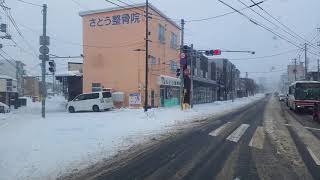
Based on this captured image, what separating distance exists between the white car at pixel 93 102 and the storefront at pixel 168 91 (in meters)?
7.50

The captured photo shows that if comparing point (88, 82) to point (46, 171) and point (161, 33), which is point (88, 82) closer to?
point (161, 33)

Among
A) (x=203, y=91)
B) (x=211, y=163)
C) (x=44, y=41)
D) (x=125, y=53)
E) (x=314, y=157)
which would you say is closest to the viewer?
(x=211, y=163)

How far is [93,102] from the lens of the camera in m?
38.6

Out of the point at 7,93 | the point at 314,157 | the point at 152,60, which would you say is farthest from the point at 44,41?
→ the point at 7,93

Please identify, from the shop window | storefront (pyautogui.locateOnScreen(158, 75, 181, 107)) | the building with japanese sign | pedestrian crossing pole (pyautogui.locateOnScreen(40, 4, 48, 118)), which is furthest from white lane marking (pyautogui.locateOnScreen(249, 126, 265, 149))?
storefront (pyautogui.locateOnScreen(158, 75, 181, 107))

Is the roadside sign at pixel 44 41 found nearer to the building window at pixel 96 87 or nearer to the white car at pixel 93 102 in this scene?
the white car at pixel 93 102

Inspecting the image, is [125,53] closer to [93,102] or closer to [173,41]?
[93,102]

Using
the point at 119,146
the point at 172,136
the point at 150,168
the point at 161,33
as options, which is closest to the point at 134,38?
the point at 161,33

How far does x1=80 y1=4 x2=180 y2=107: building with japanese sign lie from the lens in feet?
140

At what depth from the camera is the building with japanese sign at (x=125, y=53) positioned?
42.6 meters

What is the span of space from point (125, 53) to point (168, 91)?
27.5ft

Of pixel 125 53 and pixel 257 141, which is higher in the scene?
pixel 125 53

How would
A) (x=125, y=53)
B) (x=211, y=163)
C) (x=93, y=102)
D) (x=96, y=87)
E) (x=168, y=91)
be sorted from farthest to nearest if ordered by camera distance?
(x=168, y=91)
(x=96, y=87)
(x=125, y=53)
(x=93, y=102)
(x=211, y=163)

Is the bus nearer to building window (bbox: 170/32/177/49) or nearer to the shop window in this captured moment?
the shop window
